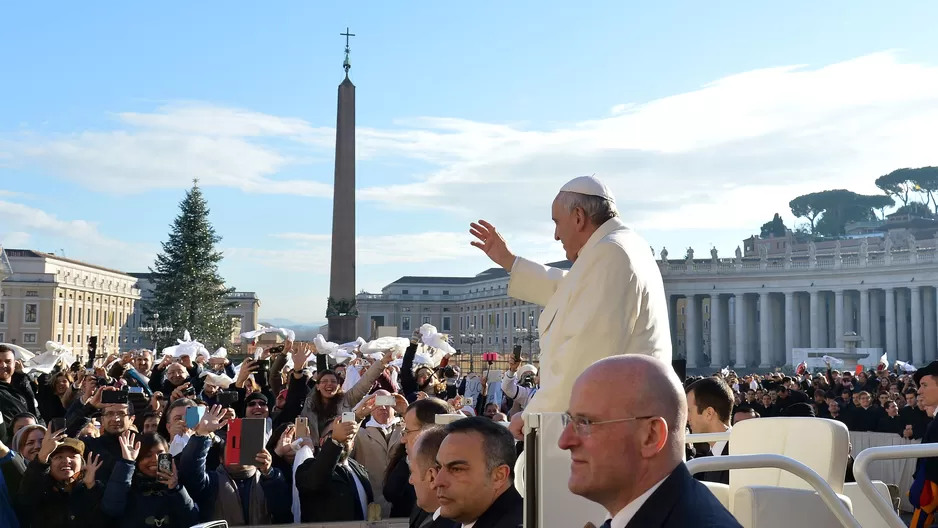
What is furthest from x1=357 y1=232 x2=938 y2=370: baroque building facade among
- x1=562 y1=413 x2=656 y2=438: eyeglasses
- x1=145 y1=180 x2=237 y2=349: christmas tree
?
x1=562 y1=413 x2=656 y2=438: eyeglasses

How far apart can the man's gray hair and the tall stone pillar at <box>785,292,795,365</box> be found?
255 feet

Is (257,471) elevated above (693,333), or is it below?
below

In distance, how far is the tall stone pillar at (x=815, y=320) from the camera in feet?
253

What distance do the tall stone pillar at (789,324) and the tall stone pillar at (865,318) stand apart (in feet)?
16.8

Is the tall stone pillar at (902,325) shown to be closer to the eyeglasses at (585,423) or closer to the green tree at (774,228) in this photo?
the green tree at (774,228)

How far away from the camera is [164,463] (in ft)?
20.2

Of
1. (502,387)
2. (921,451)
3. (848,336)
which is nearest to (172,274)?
(848,336)

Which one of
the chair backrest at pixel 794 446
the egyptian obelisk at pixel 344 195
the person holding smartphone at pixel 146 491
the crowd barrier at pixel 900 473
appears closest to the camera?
the chair backrest at pixel 794 446

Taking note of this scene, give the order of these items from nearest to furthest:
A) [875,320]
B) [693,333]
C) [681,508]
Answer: [681,508] < [875,320] < [693,333]

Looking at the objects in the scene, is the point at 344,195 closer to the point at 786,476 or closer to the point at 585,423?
the point at 786,476

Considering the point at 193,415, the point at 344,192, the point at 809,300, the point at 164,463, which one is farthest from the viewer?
the point at 809,300

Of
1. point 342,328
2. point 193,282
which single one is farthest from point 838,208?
point 342,328

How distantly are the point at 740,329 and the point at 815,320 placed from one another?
6172mm

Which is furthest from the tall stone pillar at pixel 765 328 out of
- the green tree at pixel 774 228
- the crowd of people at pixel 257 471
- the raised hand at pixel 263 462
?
the raised hand at pixel 263 462
